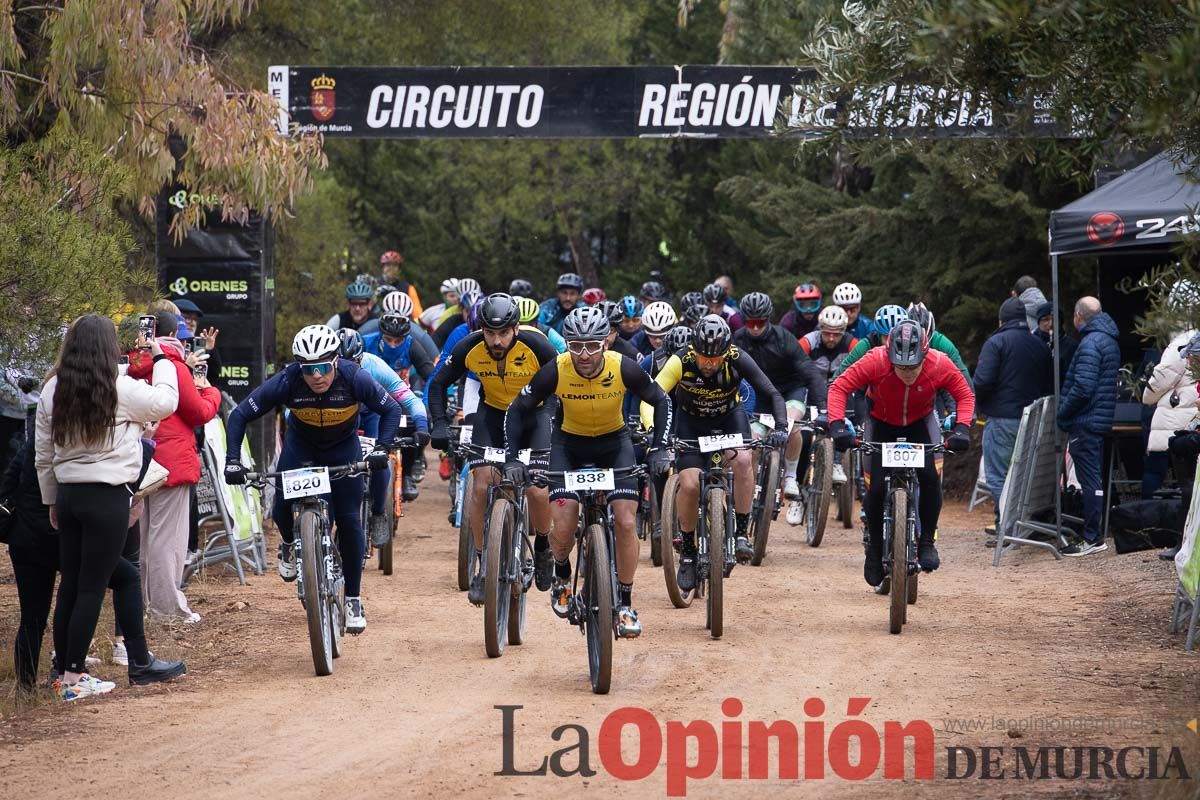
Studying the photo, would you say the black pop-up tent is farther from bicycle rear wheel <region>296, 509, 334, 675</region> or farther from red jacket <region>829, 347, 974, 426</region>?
bicycle rear wheel <region>296, 509, 334, 675</region>

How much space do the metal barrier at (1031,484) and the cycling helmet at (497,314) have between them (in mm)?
5217

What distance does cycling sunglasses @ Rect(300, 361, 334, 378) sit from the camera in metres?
9.56

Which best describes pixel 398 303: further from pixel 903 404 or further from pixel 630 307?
pixel 903 404

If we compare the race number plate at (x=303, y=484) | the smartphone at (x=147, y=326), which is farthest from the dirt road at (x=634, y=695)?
the smartphone at (x=147, y=326)

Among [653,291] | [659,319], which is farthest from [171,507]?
[653,291]

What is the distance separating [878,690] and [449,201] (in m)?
23.6

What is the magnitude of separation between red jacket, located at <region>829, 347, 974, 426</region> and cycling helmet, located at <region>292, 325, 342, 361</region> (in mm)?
3409

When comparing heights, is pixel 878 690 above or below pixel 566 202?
below

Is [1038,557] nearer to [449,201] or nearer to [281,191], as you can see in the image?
[281,191]

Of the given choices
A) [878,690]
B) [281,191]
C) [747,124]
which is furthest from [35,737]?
[747,124]

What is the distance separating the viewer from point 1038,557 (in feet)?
47.2

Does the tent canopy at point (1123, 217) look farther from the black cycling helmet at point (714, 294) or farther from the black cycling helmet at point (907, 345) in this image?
the black cycling helmet at point (714, 294)

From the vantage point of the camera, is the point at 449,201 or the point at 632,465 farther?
the point at 449,201

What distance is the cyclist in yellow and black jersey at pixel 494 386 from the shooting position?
10977mm
